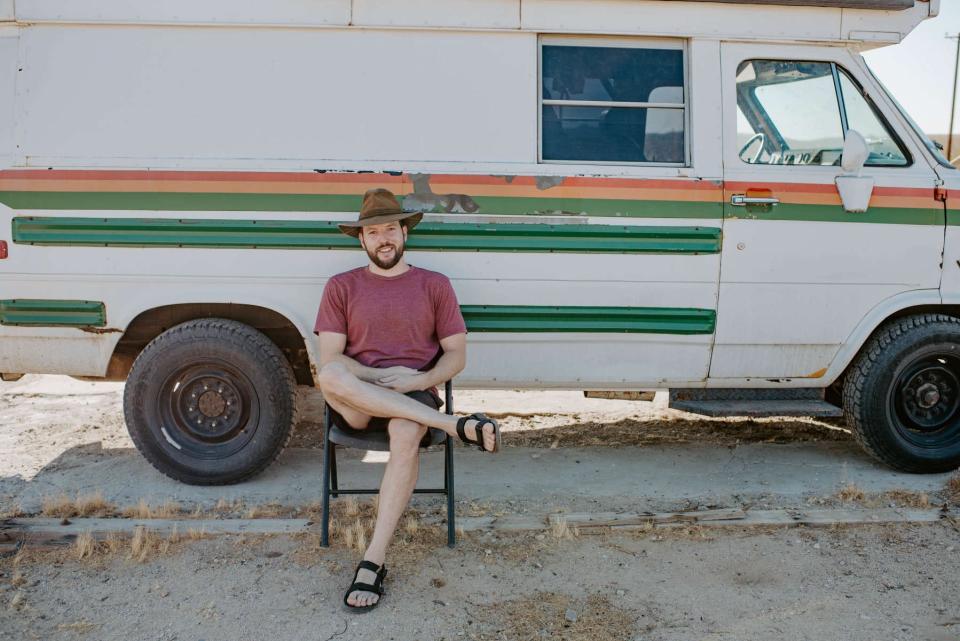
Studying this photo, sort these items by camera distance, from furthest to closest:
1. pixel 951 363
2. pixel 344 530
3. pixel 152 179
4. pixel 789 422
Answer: pixel 789 422 < pixel 951 363 < pixel 152 179 < pixel 344 530

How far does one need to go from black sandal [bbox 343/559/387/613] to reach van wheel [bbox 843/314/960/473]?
275 centimetres

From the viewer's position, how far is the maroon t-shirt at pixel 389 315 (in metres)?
4.00

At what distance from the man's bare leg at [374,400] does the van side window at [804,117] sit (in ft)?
7.00

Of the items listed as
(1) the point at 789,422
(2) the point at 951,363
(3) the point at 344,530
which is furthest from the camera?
(1) the point at 789,422

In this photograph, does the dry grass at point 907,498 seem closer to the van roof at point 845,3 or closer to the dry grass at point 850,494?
the dry grass at point 850,494

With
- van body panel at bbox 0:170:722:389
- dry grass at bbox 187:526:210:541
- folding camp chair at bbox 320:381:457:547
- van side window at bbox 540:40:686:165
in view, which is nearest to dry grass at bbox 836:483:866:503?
van body panel at bbox 0:170:722:389

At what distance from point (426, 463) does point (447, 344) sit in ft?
3.99

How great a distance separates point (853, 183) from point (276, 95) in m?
2.91

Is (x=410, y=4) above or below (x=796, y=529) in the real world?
above

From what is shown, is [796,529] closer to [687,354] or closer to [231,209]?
[687,354]

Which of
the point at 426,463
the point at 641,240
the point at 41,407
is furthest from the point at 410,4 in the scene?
the point at 41,407

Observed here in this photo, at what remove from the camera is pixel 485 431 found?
3.49 m

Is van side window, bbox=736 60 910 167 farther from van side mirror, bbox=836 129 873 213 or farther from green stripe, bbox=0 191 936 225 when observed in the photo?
green stripe, bbox=0 191 936 225

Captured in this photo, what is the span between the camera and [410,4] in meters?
4.34
